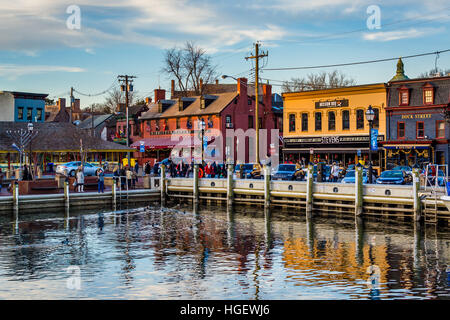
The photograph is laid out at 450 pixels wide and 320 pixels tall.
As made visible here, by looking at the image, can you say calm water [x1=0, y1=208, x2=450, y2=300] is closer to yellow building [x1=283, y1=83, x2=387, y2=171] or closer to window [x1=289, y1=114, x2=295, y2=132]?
yellow building [x1=283, y1=83, x2=387, y2=171]

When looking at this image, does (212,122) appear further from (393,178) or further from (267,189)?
(393,178)

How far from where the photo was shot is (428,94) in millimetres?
54781

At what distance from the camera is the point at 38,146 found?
5381 centimetres

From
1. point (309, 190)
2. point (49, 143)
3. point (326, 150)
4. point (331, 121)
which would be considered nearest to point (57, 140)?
point (49, 143)

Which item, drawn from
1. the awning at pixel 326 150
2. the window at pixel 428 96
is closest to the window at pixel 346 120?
the awning at pixel 326 150

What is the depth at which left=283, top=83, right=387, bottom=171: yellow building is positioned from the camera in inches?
2277

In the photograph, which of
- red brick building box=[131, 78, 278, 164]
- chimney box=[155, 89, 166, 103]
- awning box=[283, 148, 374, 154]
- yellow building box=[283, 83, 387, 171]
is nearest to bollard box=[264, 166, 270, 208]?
yellow building box=[283, 83, 387, 171]

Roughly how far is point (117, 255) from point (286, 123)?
4447 cm

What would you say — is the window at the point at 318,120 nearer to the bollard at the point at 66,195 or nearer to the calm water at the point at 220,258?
the calm water at the point at 220,258

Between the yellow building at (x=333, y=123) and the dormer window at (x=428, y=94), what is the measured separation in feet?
13.4

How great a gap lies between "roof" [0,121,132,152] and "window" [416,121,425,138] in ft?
99.1

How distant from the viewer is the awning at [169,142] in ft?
239

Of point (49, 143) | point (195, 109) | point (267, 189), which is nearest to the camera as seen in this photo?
point (267, 189)

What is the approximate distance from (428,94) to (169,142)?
34.7 metres
